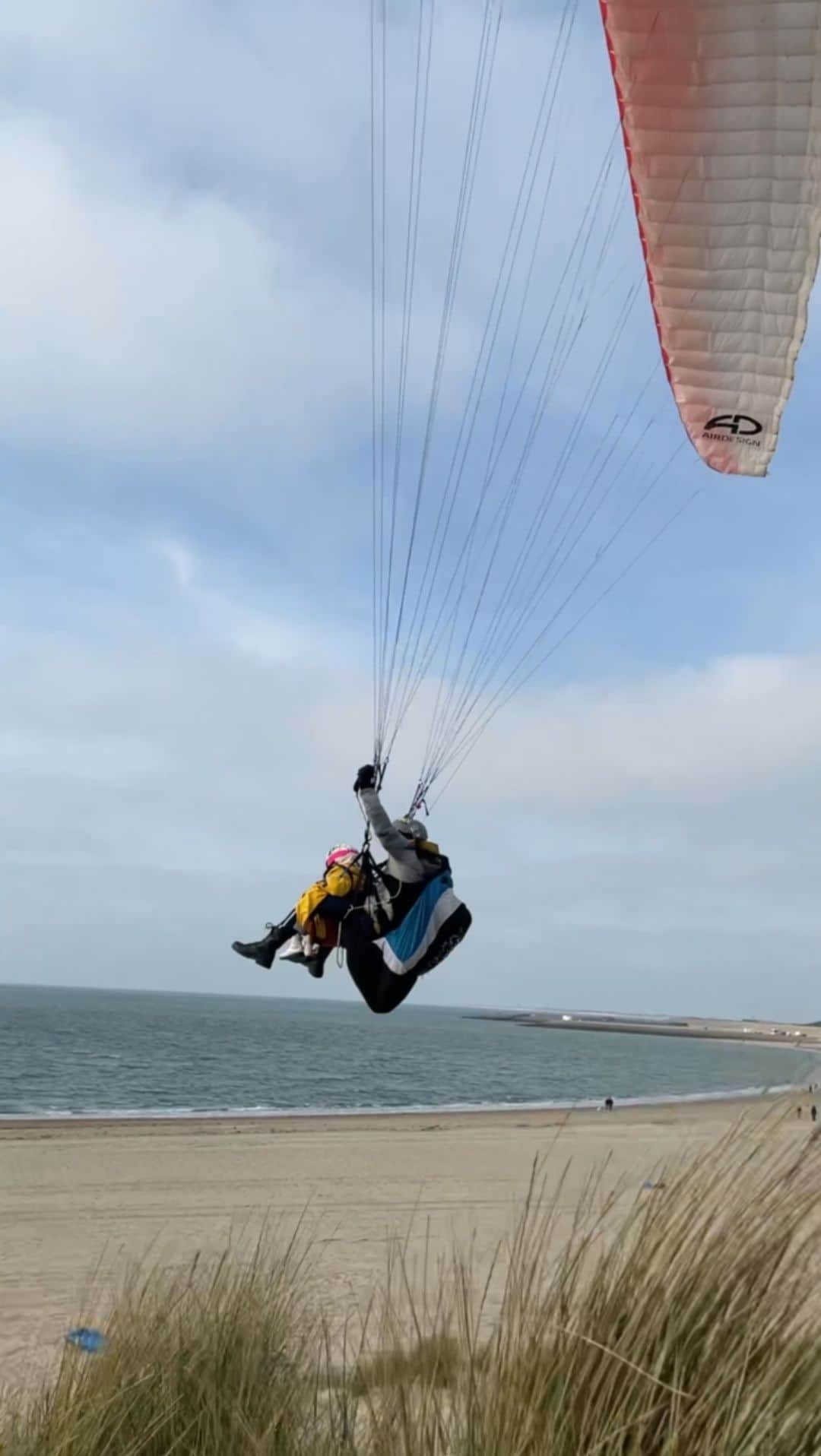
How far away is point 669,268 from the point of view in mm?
5285

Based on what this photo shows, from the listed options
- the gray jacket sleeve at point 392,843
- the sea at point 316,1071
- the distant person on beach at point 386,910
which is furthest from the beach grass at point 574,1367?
the gray jacket sleeve at point 392,843

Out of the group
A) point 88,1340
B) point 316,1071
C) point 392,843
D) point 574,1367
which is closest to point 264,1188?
point 392,843

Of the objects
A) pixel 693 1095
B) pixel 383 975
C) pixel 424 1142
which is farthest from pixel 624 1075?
pixel 383 975

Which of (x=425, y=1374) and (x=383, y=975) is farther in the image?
(x=383, y=975)

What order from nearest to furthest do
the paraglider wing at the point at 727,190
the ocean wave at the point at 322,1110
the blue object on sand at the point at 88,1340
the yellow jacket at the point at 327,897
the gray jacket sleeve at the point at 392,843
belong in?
the blue object on sand at the point at 88,1340 < the paraglider wing at the point at 727,190 < the gray jacket sleeve at the point at 392,843 < the yellow jacket at the point at 327,897 < the ocean wave at the point at 322,1110

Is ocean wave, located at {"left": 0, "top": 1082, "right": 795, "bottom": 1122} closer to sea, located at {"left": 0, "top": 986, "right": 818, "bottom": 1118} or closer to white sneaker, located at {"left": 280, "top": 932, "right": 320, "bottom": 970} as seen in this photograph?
sea, located at {"left": 0, "top": 986, "right": 818, "bottom": 1118}

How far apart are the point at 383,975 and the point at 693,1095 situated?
36976 millimetres

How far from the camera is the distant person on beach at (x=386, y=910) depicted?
5.36 meters

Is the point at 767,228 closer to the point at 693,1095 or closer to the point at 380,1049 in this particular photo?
the point at 693,1095

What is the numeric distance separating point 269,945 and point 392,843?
4.18 feet

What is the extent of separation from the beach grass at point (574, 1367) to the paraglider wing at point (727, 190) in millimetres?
3492

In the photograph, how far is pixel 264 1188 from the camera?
50.4 feet

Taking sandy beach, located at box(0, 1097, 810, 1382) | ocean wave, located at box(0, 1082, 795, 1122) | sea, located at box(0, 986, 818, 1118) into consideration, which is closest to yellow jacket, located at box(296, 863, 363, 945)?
sandy beach, located at box(0, 1097, 810, 1382)

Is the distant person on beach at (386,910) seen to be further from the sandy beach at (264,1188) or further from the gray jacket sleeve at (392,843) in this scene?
the sandy beach at (264,1188)
